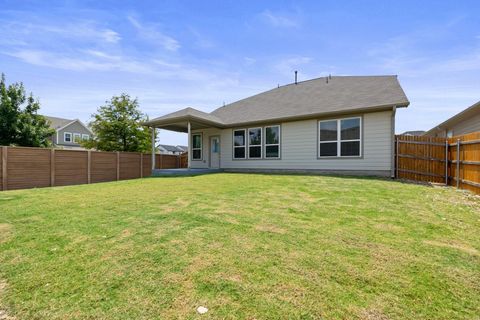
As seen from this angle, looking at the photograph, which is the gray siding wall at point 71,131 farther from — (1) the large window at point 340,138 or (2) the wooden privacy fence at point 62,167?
(1) the large window at point 340,138

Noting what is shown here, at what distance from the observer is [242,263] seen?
256cm

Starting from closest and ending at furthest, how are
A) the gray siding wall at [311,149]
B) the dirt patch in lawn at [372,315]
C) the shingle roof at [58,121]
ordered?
1. the dirt patch in lawn at [372,315]
2. the gray siding wall at [311,149]
3. the shingle roof at [58,121]

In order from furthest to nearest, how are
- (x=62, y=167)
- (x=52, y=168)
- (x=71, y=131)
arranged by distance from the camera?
(x=71, y=131) → (x=62, y=167) → (x=52, y=168)

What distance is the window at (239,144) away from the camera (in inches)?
549

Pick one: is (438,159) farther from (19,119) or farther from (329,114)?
(19,119)

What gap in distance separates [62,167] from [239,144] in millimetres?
9068

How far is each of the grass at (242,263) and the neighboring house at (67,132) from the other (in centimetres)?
3089

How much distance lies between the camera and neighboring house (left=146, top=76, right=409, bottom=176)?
33.2ft

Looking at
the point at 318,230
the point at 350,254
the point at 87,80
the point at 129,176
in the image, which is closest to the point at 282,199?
the point at 318,230

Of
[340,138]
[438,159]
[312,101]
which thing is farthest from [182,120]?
[438,159]

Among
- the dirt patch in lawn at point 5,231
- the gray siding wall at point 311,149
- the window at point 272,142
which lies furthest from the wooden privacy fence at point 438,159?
the dirt patch in lawn at point 5,231

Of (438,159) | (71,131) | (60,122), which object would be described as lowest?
(438,159)

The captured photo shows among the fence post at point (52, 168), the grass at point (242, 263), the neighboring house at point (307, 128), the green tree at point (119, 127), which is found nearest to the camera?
the grass at point (242, 263)

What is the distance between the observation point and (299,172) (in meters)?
11.9
